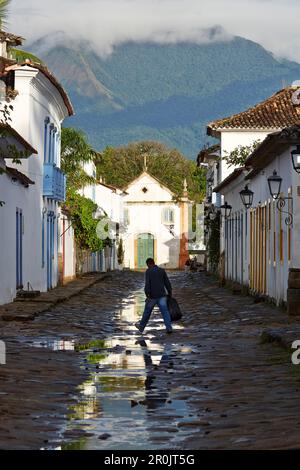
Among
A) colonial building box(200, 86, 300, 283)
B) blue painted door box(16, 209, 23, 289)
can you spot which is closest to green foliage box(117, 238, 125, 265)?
colonial building box(200, 86, 300, 283)

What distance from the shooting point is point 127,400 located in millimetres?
11758

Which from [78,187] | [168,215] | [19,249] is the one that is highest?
[78,187]

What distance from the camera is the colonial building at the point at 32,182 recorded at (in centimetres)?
2938

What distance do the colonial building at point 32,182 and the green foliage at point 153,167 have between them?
183 ft

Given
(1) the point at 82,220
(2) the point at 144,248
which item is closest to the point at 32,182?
(1) the point at 82,220

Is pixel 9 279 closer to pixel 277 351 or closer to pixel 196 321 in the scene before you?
pixel 196 321

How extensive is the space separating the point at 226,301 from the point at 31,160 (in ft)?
24.1

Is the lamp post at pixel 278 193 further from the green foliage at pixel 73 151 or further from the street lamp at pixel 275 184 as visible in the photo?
the green foliage at pixel 73 151

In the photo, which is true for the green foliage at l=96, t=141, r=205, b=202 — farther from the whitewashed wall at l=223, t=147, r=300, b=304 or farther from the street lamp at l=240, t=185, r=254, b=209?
the street lamp at l=240, t=185, r=254, b=209

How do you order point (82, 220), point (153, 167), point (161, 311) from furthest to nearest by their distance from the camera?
point (153, 167)
point (82, 220)
point (161, 311)

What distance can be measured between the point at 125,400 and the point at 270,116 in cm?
3946

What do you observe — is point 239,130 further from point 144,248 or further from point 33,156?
point 144,248

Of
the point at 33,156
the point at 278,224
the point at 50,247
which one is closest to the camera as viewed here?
the point at 278,224
